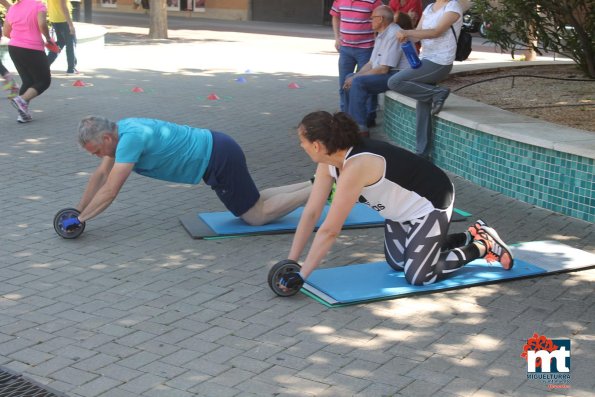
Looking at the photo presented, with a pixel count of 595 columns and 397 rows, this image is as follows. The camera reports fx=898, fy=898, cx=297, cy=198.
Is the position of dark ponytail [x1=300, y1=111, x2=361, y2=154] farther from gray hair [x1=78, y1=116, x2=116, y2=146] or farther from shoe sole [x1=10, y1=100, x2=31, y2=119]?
shoe sole [x1=10, y1=100, x2=31, y2=119]

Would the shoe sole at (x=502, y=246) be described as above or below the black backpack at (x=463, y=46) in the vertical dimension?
below

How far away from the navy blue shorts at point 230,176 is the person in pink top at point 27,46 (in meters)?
5.03

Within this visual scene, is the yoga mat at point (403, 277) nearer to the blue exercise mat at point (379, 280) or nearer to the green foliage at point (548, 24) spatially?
the blue exercise mat at point (379, 280)

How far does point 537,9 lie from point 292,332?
7.01 m

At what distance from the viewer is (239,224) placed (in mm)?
6945

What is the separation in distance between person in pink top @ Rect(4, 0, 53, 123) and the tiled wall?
5.12 m

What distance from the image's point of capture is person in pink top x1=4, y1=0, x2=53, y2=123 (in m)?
10.9

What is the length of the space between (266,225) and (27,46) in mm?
5430

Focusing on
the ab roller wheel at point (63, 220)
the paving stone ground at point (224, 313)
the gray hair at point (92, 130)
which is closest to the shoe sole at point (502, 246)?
the paving stone ground at point (224, 313)

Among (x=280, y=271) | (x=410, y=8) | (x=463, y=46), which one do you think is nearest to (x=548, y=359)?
(x=280, y=271)

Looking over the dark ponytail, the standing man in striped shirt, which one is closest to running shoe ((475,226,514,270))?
the dark ponytail

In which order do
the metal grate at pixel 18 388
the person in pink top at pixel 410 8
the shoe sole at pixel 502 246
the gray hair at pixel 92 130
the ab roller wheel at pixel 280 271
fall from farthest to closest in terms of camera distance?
the person in pink top at pixel 410 8 < the gray hair at pixel 92 130 < the shoe sole at pixel 502 246 < the ab roller wheel at pixel 280 271 < the metal grate at pixel 18 388

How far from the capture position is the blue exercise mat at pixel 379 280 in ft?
17.8

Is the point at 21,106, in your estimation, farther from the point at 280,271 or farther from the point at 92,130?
the point at 280,271
